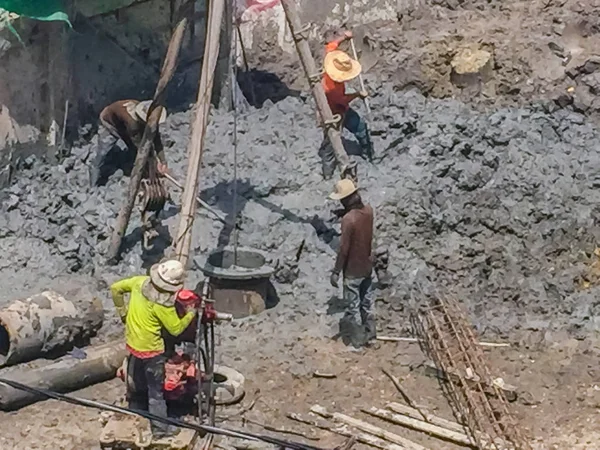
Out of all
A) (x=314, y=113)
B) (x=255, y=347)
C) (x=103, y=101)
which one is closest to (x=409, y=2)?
(x=314, y=113)

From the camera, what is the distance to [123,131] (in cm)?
1277

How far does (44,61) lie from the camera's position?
13.3 meters

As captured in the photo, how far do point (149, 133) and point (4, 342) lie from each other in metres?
2.62

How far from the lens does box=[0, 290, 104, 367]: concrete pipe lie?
34.0ft

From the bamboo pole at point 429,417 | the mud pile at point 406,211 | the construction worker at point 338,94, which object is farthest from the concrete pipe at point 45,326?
the construction worker at point 338,94

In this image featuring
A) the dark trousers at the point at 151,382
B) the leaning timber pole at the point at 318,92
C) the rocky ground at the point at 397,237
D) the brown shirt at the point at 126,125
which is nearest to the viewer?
the dark trousers at the point at 151,382

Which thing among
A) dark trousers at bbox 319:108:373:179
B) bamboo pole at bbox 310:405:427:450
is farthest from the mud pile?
bamboo pole at bbox 310:405:427:450

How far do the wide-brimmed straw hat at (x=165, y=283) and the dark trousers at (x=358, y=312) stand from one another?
2351 millimetres

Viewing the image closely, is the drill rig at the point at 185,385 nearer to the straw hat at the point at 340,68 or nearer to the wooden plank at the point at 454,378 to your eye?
the wooden plank at the point at 454,378

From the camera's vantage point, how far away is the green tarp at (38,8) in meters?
12.3

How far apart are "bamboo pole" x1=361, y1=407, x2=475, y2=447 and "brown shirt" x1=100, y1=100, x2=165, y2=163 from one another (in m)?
4.03

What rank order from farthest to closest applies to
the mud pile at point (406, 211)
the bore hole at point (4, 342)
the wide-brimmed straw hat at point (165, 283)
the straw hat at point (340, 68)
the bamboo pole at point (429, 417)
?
the straw hat at point (340, 68)
the mud pile at point (406, 211)
the bore hole at point (4, 342)
the bamboo pole at point (429, 417)
the wide-brimmed straw hat at point (165, 283)

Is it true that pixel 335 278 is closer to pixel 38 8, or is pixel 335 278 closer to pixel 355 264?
pixel 355 264

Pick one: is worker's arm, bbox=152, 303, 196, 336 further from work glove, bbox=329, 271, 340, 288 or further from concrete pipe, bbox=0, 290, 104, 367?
work glove, bbox=329, 271, 340, 288
